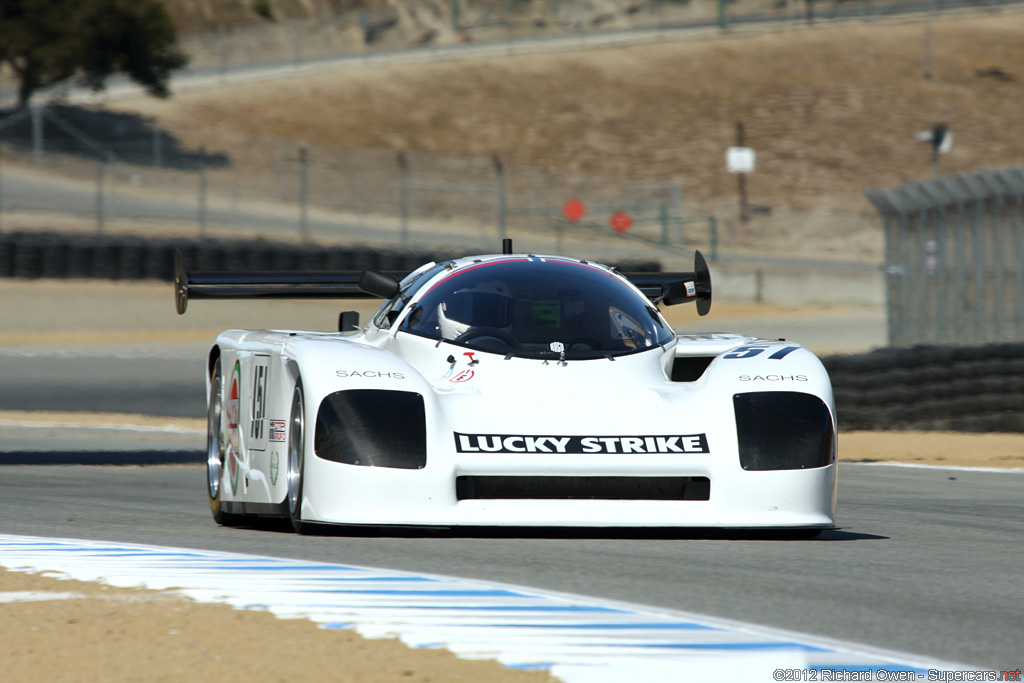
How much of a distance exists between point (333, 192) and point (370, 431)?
3861 cm

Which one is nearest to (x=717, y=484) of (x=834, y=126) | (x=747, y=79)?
(x=834, y=126)

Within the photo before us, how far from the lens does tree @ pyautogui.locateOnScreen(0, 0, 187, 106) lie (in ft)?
153

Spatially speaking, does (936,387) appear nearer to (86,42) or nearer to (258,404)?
(258,404)

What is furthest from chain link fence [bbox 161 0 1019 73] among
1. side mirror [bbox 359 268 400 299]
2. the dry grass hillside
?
side mirror [bbox 359 268 400 299]

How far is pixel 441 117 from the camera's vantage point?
55.5 meters

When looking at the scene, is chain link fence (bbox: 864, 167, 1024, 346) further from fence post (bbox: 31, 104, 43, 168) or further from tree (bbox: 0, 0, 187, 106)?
tree (bbox: 0, 0, 187, 106)

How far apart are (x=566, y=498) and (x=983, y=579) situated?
59.8 inches

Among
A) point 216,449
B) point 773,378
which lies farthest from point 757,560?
point 216,449

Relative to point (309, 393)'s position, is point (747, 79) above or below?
above

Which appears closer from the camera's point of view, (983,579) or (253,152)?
(983,579)

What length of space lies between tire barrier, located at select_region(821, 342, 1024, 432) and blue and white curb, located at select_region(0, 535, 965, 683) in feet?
27.5

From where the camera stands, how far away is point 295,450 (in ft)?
19.3

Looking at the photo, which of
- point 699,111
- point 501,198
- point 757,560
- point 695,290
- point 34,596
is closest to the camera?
point 34,596

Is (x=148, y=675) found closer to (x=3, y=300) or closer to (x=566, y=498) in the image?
(x=566, y=498)
